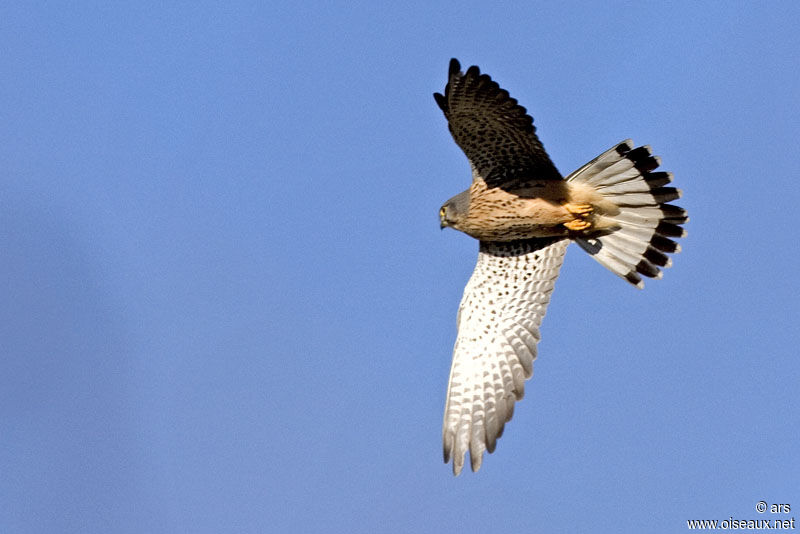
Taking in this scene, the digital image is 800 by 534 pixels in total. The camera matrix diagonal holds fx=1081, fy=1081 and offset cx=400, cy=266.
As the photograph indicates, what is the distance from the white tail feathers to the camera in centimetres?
874

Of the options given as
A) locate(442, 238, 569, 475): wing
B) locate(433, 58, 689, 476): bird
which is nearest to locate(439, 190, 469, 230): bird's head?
locate(433, 58, 689, 476): bird

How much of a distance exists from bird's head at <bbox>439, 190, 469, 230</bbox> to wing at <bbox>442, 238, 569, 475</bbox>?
22.2 inches

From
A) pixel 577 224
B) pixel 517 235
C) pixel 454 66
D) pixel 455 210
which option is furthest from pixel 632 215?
pixel 454 66

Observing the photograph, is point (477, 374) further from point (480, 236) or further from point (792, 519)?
point (792, 519)

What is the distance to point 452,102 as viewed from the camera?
26.7 feet

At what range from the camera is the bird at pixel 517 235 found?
859 cm

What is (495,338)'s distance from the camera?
9203mm

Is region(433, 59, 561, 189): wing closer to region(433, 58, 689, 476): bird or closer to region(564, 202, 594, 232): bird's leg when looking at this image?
region(433, 58, 689, 476): bird

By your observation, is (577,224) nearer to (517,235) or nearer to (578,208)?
(578,208)

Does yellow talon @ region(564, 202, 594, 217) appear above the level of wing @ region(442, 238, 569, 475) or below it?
above

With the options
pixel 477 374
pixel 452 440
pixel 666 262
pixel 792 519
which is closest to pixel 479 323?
pixel 477 374

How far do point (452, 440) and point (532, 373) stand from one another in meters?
0.88

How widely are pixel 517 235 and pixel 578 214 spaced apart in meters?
0.54

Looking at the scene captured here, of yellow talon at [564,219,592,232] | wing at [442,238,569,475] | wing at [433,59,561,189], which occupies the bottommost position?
wing at [442,238,569,475]
